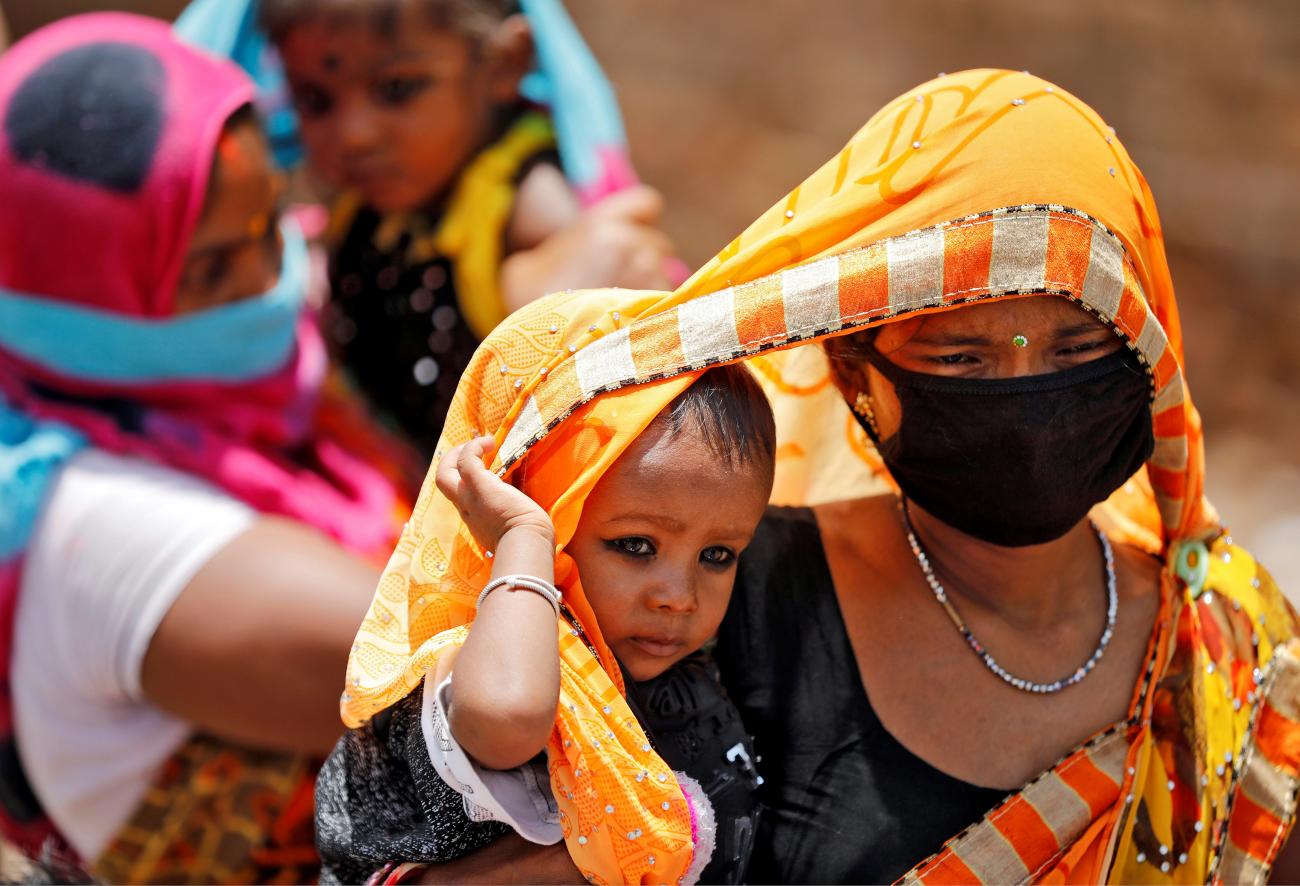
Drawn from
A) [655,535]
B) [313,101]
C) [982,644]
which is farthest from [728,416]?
[313,101]

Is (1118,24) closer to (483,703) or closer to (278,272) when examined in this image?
(278,272)

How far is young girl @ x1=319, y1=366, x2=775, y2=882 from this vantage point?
1629mm

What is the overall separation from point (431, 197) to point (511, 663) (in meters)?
2.33

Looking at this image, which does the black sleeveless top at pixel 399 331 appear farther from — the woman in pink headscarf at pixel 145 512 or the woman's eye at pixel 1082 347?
the woman's eye at pixel 1082 347

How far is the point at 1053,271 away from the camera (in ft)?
6.18

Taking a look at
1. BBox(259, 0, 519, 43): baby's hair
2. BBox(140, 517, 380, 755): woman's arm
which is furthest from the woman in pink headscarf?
BBox(259, 0, 519, 43): baby's hair

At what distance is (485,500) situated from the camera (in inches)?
68.8

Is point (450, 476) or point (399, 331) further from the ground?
point (450, 476)

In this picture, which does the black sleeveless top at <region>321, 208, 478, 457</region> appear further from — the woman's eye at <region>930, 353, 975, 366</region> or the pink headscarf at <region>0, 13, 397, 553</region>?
the woman's eye at <region>930, 353, 975, 366</region>

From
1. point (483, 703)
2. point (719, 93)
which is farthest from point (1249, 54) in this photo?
point (483, 703)

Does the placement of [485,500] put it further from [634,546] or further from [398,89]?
[398,89]

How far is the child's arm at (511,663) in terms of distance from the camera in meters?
1.59

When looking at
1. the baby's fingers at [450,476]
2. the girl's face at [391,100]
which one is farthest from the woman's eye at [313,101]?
the baby's fingers at [450,476]

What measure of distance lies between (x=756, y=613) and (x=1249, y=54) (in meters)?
6.19
